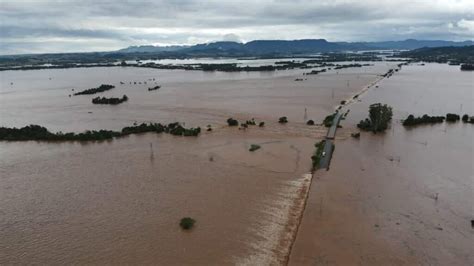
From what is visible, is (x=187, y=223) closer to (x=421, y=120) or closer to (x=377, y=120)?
(x=377, y=120)

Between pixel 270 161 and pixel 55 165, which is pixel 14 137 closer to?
pixel 55 165

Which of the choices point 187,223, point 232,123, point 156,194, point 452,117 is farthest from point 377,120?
point 187,223

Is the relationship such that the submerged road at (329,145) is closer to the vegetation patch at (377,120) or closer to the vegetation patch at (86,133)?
the vegetation patch at (377,120)

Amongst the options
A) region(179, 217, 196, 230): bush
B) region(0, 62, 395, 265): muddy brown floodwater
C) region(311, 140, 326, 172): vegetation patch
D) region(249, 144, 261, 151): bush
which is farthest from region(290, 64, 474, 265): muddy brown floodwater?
region(249, 144, 261, 151): bush

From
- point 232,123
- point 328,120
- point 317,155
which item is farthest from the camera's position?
point 328,120

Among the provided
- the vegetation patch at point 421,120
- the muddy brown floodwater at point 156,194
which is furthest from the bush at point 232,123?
the vegetation patch at point 421,120

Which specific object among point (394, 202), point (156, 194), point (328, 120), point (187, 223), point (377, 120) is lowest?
Answer: point (394, 202)
